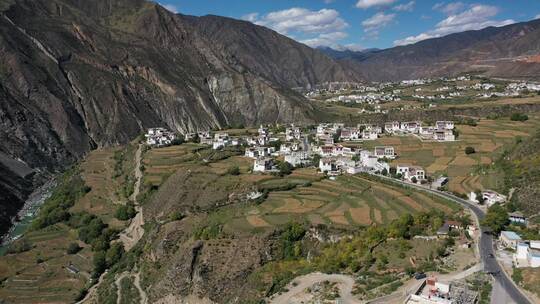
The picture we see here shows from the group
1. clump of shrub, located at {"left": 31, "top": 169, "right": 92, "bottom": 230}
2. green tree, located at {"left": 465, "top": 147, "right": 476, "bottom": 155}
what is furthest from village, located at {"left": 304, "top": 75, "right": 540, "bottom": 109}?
clump of shrub, located at {"left": 31, "top": 169, "right": 92, "bottom": 230}

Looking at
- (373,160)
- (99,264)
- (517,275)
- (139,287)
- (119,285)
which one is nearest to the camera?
(517,275)

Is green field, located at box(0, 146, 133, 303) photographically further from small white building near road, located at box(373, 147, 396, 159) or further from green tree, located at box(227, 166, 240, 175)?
small white building near road, located at box(373, 147, 396, 159)

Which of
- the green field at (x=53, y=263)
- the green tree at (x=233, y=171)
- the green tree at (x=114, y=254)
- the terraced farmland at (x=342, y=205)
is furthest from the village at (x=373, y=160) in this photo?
the green field at (x=53, y=263)

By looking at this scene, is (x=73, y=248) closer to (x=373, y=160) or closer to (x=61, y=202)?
(x=61, y=202)

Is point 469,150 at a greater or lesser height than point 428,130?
lesser

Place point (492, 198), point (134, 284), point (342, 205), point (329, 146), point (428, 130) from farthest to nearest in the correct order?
1. point (428, 130)
2. point (329, 146)
3. point (342, 205)
4. point (492, 198)
5. point (134, 284)

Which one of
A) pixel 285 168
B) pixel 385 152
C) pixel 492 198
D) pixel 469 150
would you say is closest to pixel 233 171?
pixel 285 168

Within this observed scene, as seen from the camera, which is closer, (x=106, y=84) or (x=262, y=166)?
(x=262, y=166)
